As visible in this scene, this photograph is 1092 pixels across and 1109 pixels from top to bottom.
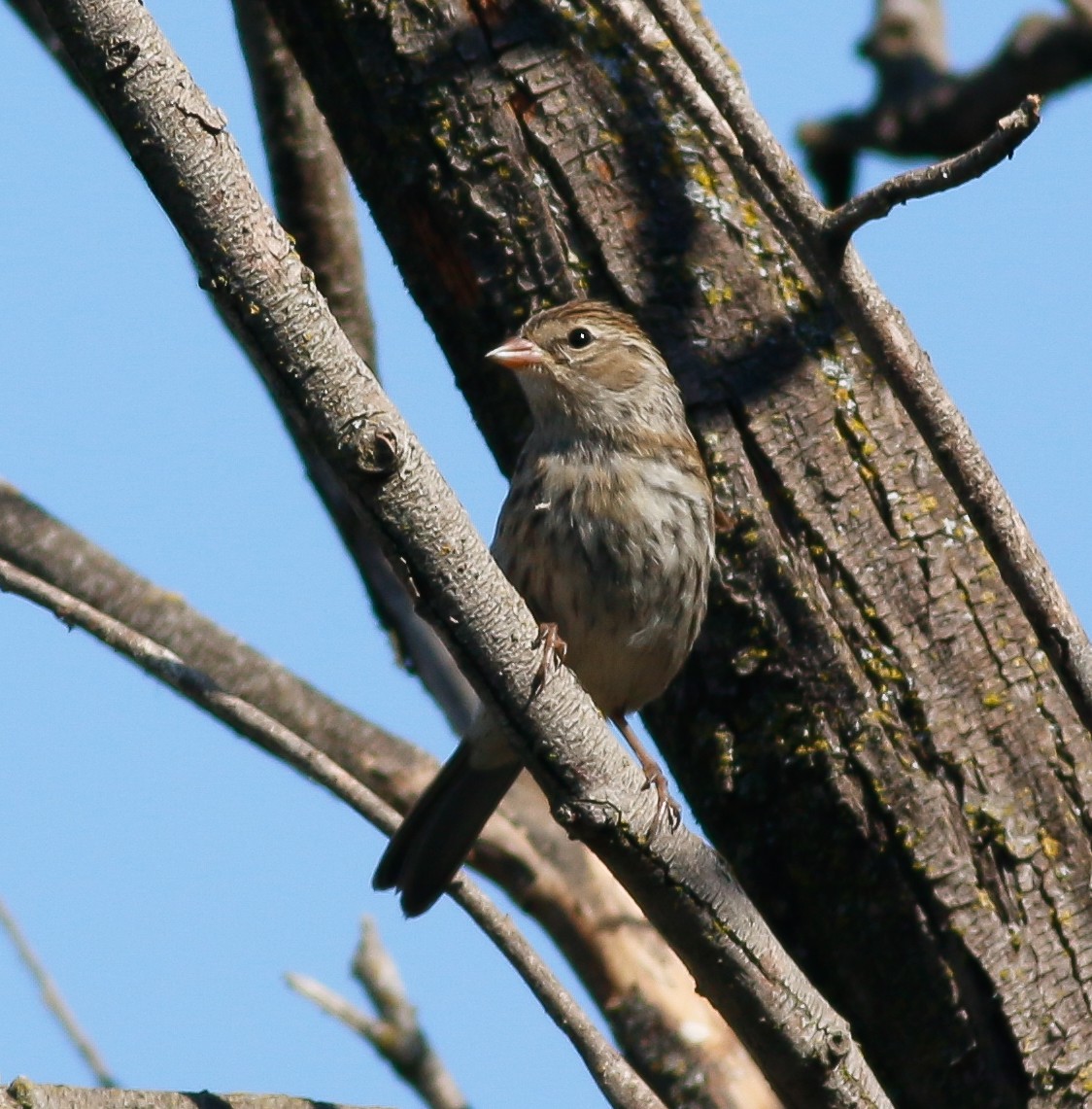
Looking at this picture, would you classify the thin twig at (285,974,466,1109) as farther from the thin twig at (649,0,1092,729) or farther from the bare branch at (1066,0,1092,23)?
the bare branch at (1066,0,1092,23)

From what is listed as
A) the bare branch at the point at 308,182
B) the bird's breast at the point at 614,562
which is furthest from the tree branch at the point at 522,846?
the bare branch at the point at 308,182

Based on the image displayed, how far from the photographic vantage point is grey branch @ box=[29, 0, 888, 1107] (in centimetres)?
253

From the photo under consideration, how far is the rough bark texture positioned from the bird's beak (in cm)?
13

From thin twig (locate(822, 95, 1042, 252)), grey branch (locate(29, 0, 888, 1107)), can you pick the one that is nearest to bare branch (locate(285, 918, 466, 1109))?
grey branch (locate(29, 0, 888, 1107))

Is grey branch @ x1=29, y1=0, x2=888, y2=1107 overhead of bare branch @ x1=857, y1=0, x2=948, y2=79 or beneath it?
beneath

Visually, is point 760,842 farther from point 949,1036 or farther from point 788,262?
point 788,262

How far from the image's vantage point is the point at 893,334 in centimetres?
316

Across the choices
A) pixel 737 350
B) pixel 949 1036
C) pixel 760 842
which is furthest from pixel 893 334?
pixel 949 1036

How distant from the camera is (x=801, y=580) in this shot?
393 cm

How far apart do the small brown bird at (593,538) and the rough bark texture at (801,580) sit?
0.48 ft

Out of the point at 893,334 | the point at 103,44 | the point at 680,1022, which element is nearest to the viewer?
the point at 103,44

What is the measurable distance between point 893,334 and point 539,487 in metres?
1.58

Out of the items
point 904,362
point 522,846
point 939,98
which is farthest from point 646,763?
point 939,98

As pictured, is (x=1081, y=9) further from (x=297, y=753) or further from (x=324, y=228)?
(x=297, y=753)
